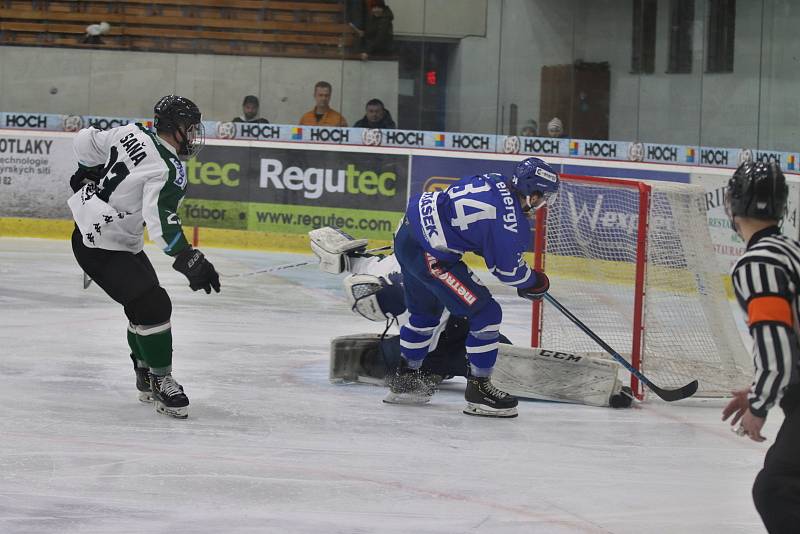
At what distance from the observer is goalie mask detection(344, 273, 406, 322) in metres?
5.28

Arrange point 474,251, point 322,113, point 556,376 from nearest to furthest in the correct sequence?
point 474,251 < point 556,376 < point 322,113

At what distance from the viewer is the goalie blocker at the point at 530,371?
5180 millimetres

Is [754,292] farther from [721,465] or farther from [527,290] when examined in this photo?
[527,290]

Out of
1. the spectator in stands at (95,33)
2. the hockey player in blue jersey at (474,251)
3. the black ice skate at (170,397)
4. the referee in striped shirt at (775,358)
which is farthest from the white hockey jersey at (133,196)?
the spectator in stands at (95,33)

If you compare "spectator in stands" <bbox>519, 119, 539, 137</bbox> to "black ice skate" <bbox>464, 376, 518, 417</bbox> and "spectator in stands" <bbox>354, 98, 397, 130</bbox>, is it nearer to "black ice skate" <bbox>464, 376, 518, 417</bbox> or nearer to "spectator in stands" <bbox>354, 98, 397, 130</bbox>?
"spectator in stands" <bbox>354, 98, 397, 130</bbox>

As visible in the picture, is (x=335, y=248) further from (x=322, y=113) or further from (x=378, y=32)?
(x=378, y=32)

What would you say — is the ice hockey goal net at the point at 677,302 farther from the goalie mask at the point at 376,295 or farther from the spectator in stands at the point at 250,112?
the spectator in stands at the point at 250,112

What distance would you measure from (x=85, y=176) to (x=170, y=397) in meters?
0.92

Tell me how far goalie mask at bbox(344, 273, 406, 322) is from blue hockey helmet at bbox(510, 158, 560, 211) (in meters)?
0.91

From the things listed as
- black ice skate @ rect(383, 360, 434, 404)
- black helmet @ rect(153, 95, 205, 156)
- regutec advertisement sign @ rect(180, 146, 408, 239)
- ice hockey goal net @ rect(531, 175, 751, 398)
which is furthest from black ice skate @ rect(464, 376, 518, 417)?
regutec advertisement sign @ rect(180, 146, 408, 239)

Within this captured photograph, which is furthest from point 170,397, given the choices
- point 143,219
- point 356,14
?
point 356,14

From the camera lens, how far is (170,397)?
4.59 meters

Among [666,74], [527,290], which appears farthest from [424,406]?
[666,74]

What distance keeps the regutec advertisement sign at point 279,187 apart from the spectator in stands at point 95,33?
5.66 feet
